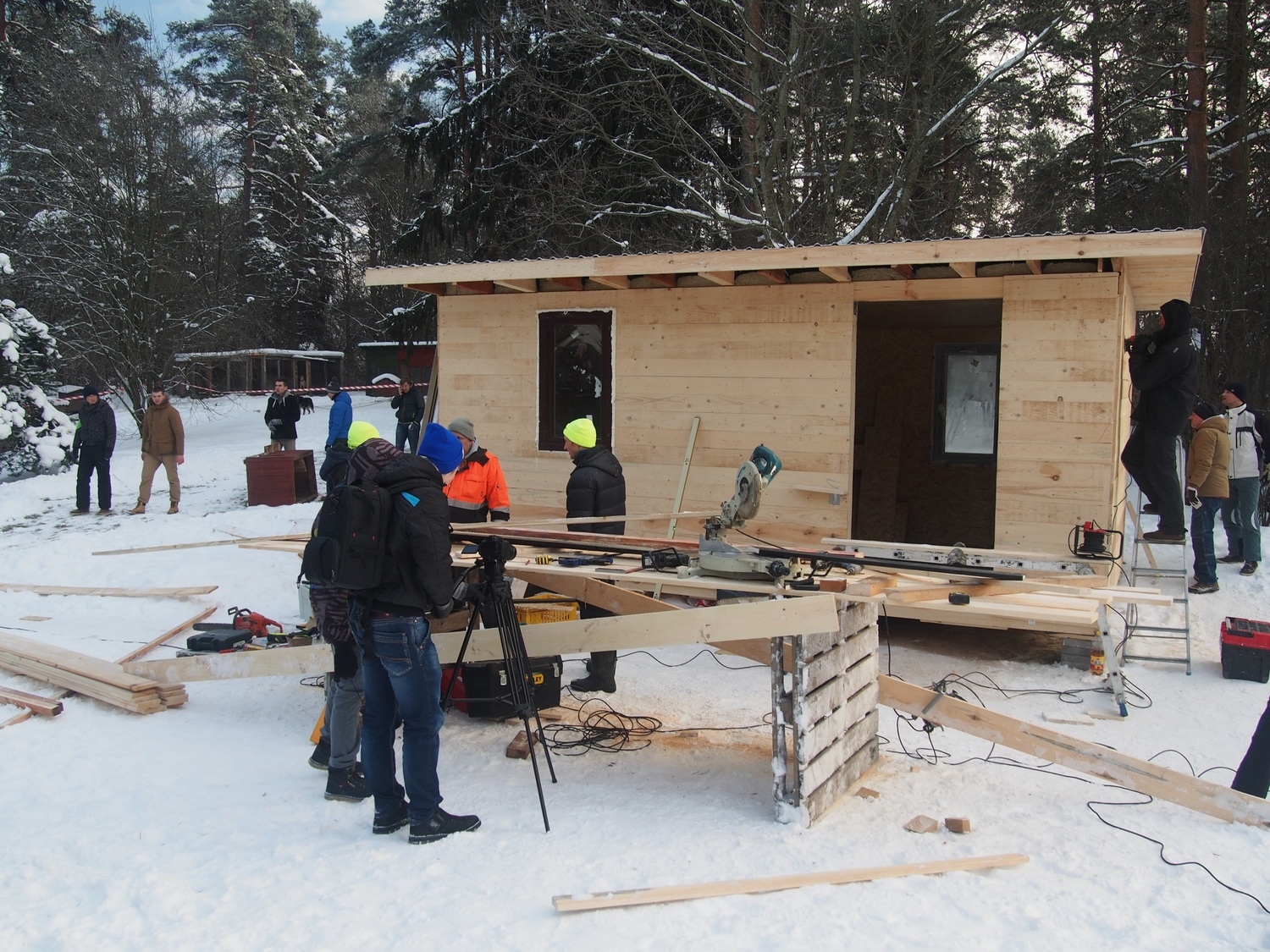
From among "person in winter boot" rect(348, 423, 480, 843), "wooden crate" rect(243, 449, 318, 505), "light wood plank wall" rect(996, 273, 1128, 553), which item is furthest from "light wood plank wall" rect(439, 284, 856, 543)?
"wooden crate" rect(243, 449, 318, 505)

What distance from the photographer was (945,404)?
1057 cm

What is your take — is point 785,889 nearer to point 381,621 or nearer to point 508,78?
point 381,621

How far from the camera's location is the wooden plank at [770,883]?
11.7 feet

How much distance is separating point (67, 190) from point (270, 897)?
2122 cm

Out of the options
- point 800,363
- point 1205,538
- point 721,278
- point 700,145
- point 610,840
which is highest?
point 700,145

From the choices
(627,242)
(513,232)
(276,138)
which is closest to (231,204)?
(276,138)

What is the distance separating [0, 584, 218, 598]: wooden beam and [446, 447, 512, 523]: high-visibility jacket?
11.9 ft

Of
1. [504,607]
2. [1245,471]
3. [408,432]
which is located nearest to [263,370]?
[408,432]

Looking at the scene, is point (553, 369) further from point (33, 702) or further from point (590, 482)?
point (33, 702)

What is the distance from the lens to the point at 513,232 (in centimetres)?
1789

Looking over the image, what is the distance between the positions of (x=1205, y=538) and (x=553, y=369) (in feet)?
21.8

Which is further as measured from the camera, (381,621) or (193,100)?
(193,100)

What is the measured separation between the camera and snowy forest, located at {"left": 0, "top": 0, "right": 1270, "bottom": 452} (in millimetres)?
15055

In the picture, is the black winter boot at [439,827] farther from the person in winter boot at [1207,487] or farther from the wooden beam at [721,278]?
the person in winter boot at [1207,487]
